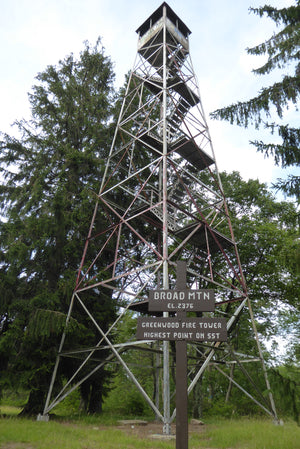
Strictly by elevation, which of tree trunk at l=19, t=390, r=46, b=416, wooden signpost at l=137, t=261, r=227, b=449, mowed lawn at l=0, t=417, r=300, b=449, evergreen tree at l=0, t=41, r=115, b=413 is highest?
evergreen tree at l=0, t=41, r=115, b=413

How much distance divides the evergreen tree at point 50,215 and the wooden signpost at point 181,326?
235 inches

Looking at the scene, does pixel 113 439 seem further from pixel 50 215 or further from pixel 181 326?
pixel 50 215

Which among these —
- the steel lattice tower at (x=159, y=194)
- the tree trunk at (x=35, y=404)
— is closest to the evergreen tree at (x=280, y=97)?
the steel lattice tower at (x=159, y=194)

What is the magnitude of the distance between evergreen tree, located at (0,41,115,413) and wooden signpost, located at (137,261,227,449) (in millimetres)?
5959

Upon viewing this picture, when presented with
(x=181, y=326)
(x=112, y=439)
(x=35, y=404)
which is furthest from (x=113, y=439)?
(x=35, y=404)

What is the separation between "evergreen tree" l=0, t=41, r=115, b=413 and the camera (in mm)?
9859

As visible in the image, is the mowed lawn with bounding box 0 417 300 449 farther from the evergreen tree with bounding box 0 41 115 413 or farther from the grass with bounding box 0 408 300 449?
the evergreen tree with bounding box 0 41 115 413

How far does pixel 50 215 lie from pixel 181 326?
8508mm

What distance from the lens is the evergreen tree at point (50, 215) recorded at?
9859mm

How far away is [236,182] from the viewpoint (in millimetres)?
18234

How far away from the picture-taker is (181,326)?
4.41m

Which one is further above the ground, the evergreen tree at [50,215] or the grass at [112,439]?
the evergreen tree at [50,215]

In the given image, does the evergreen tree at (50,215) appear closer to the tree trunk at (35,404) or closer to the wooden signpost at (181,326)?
the tree trunk at (35,404)

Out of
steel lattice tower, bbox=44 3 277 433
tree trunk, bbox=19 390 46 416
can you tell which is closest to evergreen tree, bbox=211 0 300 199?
steel lattice tower, bbox=44 3 277 433
